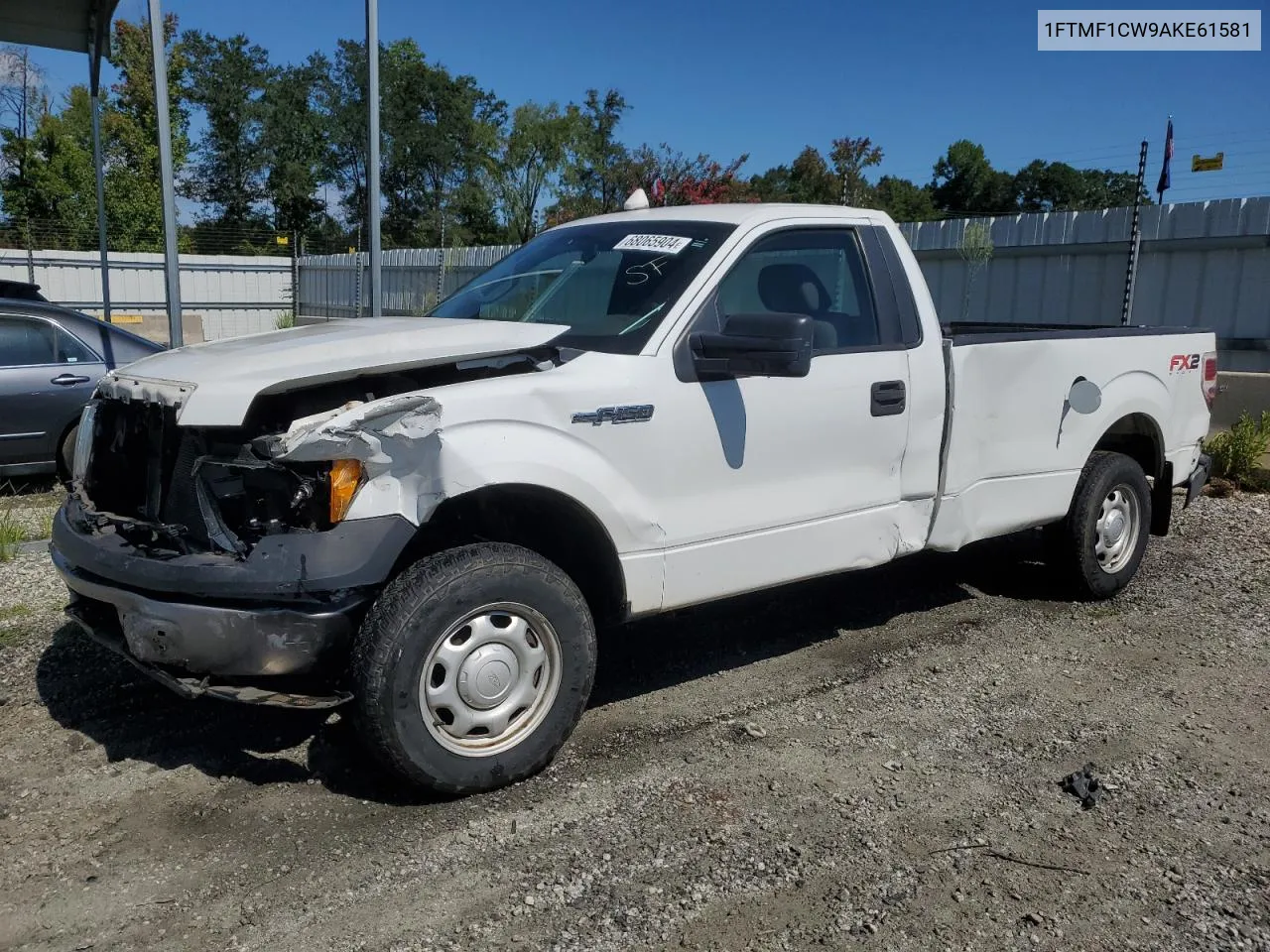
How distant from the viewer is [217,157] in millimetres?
50969

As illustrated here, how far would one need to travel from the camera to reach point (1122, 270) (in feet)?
40.2

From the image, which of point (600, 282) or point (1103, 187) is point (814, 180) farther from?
point (600, 282)

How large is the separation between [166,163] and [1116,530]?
24.4ft

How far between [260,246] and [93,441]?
2967cm

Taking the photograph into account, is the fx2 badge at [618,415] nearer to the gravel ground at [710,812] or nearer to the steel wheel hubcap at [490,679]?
the steel wheel hubcap at [490,679]

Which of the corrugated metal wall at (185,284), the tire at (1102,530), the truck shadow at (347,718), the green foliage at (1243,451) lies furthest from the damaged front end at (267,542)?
the corrugated metal wall at (185,284)

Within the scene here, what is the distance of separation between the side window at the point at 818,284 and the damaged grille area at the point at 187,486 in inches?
78.9

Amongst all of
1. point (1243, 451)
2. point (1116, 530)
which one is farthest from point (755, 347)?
point (1243, 451)

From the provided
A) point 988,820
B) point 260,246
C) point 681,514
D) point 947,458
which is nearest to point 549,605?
point 681,514

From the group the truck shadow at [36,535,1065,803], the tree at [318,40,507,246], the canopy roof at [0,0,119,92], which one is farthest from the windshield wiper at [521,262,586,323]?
the tree at [318,40,507,246]

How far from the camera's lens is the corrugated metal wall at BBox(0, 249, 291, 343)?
23938 mm

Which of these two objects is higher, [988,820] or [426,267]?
[426,267]

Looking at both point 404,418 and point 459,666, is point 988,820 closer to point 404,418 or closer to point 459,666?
point 459,666

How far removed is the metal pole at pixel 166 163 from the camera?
8078mm
